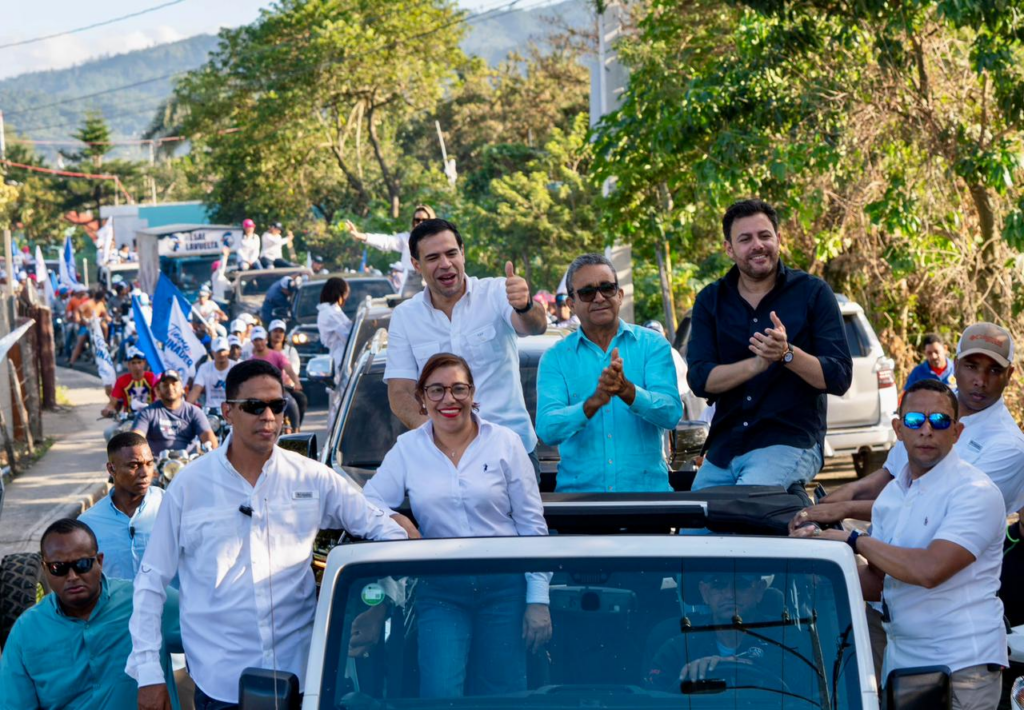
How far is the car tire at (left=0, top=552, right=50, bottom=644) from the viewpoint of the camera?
7.35 metres

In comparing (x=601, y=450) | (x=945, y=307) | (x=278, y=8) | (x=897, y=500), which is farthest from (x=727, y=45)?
(x=278, y=8)

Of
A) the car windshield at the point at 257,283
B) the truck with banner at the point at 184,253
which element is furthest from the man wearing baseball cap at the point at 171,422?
the truck with banner at the point at 184,253

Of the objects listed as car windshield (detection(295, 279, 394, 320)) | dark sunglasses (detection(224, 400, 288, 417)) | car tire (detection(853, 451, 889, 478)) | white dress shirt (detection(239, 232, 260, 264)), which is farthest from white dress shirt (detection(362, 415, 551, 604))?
white dress shirt (detection(239, 232, 260, 264))

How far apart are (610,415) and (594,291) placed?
1.63 feet

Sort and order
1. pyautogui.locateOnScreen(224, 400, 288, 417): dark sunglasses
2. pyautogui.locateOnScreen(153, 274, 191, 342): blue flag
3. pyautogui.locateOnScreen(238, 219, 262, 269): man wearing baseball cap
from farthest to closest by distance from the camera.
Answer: pyautogui.locateOnScreen(238, 219, 262, 269): man wearing baseball cap < pyautogui.locateOnScreen(153, 274, 191, 342): blue flag < pyautogui.locateOnScreen(224, 400, 288, 417): dark sunglasses

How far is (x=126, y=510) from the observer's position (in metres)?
7.39

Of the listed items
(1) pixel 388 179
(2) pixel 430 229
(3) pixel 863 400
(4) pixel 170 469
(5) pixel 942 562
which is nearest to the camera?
(5) pixel 942 562

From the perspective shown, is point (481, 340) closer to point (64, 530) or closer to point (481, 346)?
point (481, 346)

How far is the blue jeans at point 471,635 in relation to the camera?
388cm

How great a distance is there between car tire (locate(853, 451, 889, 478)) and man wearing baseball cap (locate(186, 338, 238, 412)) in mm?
6258

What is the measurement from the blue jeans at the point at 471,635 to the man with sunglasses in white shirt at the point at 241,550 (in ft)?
2.27

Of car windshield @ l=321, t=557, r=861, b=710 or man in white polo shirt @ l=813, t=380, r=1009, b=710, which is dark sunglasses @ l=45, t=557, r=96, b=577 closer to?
car windshield @ l=321, t=557, r=861, b=710

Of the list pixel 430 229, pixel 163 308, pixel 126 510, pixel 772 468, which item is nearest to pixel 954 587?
pixel 772 468

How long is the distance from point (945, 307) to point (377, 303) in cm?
742
